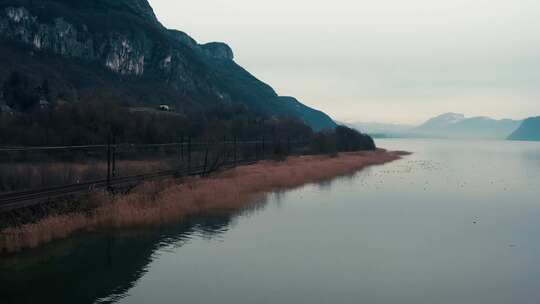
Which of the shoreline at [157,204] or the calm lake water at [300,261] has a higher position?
the shoreline at [157,204]

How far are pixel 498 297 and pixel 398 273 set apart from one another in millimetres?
4064

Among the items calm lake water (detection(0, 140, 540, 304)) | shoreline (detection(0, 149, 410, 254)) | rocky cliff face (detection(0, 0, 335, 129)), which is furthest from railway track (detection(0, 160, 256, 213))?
rocky cliff face (detection(0, 0, 335, 129))

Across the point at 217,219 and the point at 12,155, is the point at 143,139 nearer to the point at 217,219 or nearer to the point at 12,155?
the point at 12,155

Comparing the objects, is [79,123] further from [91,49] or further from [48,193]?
[91,49]

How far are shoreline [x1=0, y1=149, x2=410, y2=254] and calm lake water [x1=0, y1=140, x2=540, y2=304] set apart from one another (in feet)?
4.00

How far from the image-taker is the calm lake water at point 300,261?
17844mm

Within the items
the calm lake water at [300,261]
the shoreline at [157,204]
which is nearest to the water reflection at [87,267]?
the calm lake water at [300,261]

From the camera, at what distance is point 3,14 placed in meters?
146

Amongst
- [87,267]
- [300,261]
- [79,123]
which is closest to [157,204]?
[87,267]

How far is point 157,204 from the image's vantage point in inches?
1309

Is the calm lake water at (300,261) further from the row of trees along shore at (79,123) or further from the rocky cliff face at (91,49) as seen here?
the rocky cliff face at (91,49)

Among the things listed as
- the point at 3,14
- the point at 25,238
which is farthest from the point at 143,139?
the point at 3,14

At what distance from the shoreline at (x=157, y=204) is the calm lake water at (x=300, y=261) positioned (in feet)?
4.00

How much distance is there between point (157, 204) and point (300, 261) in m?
14.5
